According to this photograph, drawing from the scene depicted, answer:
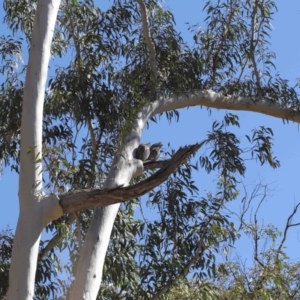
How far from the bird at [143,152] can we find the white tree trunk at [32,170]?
110 centimetres

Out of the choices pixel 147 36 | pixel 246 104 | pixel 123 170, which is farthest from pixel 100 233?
pixel 246 104

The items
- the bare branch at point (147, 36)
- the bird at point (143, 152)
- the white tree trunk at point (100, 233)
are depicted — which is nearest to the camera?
the white tree trunk at point (100, 233)

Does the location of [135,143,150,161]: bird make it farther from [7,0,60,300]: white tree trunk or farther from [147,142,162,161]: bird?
[7,0,60,300]: white tree trunk

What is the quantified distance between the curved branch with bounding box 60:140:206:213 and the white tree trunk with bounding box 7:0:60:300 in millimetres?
199

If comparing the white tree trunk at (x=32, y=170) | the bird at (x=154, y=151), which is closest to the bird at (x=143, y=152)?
the bird at (x=154, y=151)

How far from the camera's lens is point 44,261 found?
710 centimetres

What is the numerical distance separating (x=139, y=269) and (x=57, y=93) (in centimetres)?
173

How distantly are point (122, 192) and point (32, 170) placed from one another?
2.23 feet

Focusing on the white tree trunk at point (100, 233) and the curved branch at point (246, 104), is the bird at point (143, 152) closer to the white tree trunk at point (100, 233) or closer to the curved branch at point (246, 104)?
the white tree trunk at point (100, 233)

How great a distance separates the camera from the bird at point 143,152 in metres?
6.23

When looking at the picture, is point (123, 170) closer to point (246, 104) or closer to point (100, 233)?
point (100, 233)

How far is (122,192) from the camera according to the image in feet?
16.5

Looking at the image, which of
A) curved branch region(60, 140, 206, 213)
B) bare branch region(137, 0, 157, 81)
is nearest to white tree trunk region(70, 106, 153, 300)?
curved branch region(60, 140, 206, 213)

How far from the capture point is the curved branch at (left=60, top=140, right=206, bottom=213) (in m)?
4.95
